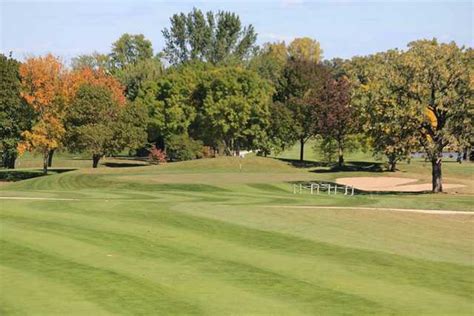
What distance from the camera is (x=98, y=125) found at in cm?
7306

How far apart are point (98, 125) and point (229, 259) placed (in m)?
57.7

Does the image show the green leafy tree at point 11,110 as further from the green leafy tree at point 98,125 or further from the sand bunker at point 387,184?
the sand bunker at point 387,184

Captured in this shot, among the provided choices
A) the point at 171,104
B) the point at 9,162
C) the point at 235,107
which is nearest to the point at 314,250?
the point at 235,107

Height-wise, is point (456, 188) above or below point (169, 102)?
below

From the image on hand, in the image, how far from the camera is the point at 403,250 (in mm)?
20219

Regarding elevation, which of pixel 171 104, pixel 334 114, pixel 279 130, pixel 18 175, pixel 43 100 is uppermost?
pixel 171 104

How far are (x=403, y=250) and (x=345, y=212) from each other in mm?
7875

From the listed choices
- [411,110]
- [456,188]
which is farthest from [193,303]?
[456,188]

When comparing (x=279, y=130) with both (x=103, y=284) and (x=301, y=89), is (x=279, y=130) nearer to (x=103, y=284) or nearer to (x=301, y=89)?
(x=301, y=89)

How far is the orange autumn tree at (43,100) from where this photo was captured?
6988 cm

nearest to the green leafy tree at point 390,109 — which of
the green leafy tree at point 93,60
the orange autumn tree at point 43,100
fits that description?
the orange autumn tree at point 43,100

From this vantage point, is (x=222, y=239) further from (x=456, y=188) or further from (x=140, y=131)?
(x=140, y=131)

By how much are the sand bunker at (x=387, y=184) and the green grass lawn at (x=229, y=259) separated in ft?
76.4

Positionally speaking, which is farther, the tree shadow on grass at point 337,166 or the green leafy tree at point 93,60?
the green leafy tree at point 93,60
